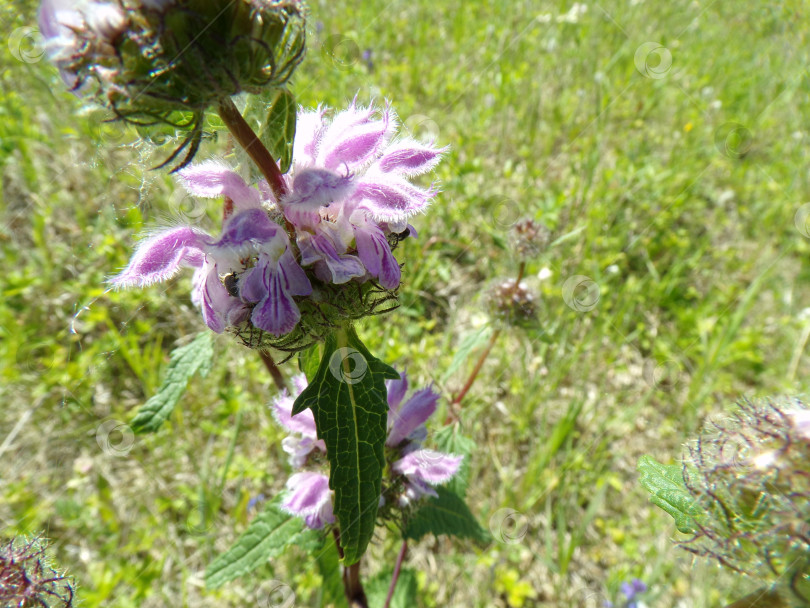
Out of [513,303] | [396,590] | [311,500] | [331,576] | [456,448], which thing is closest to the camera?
[311,500]

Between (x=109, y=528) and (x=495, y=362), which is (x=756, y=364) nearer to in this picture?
(x=495, y=362)

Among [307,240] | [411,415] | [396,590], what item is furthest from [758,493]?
[396,590]

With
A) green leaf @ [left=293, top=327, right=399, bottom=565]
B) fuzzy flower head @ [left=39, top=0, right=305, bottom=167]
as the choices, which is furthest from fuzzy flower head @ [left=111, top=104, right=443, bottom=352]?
fuzzy flower head @ [left=39, top=0, right=305, bottom=167]

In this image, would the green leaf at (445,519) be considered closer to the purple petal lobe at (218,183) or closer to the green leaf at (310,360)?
the green leaf at (310,360)

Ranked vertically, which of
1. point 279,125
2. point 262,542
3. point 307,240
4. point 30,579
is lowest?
point 262,542

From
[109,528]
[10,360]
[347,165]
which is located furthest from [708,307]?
[10,360]

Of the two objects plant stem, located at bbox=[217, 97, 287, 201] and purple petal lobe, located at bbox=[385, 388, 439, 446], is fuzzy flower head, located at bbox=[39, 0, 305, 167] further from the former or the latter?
purple petal lobe, located at bbox=[385, 388, 439, 446]

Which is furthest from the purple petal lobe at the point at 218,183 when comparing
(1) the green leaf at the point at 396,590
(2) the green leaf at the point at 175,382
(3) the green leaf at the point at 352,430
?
(1) the green leaf at the point at 396,590

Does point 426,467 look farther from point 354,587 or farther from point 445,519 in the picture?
point 354,587
